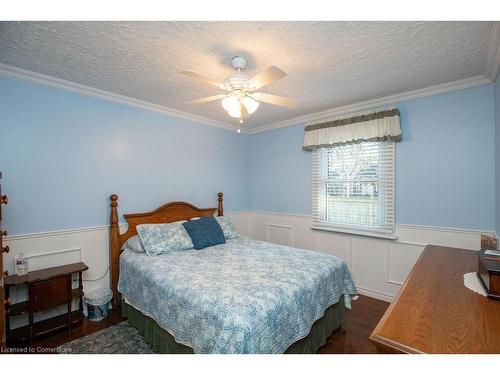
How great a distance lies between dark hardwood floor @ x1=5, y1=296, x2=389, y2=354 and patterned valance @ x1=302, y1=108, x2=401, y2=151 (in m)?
1.98

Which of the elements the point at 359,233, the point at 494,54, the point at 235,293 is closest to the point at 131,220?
the point at 235,293

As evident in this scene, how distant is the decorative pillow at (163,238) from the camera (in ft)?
8.34

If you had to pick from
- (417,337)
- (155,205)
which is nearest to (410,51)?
(417,337)

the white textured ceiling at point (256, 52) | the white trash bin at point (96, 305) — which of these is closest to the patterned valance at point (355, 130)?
the white textured ceiling at point (256, 52)

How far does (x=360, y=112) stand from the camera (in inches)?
119

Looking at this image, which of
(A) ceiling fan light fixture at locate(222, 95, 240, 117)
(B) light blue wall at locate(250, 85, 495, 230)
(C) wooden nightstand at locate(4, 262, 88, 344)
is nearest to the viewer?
(A) ceiling fan light fixture at locate(222, 95, 240, 117)

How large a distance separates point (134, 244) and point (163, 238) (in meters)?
0.32

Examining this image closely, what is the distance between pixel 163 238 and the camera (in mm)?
2652

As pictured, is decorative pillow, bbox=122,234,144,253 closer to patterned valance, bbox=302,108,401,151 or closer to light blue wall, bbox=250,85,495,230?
patterned valance, bbox=302,108,401,151

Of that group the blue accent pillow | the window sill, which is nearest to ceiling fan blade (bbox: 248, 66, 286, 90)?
the blue accent pillow

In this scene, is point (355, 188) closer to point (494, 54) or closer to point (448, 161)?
point (448, 161)

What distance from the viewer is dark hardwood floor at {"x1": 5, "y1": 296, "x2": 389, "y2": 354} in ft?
6.63

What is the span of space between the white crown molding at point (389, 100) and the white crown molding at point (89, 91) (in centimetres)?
139
